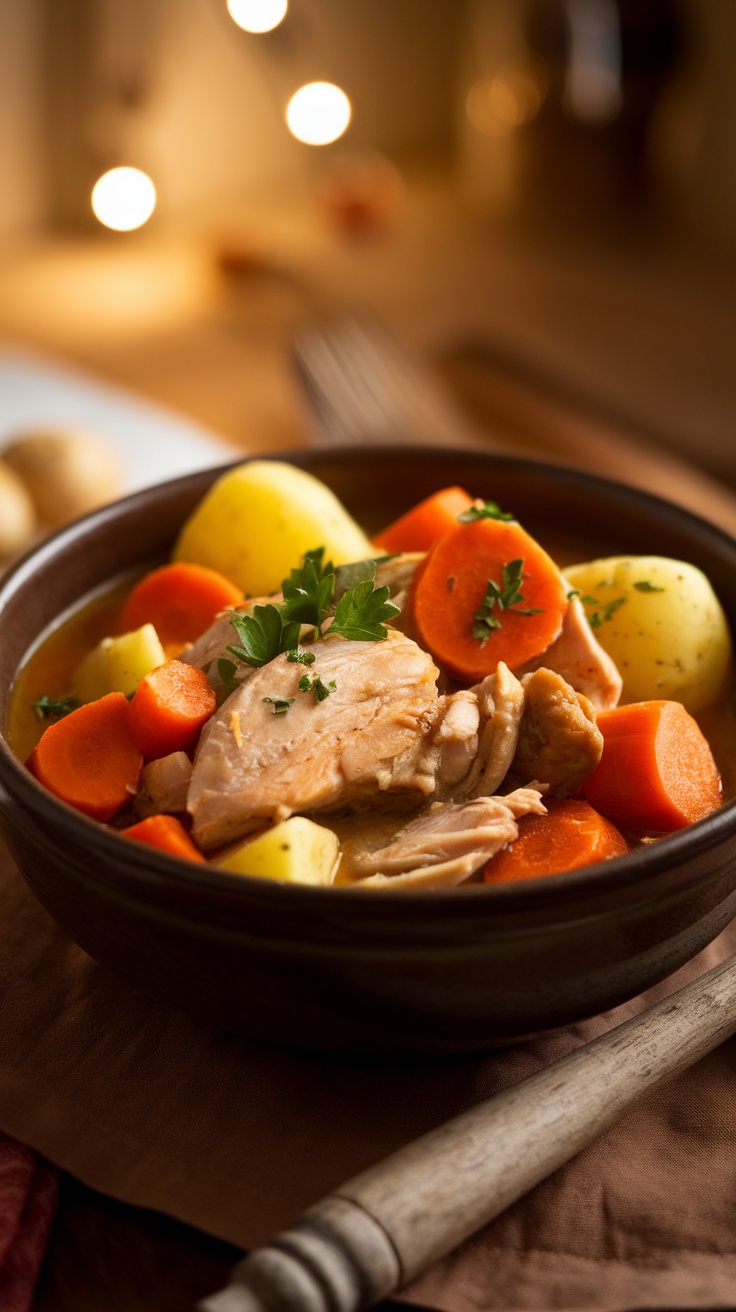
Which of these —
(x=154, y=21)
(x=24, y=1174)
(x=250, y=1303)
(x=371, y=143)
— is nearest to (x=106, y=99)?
(x=154, y=21)

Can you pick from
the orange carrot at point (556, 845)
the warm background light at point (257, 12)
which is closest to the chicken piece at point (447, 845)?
the orange carrot at point (556, 845)

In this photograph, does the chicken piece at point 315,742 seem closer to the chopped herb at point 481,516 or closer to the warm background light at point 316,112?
the chopped herb at point 481,516

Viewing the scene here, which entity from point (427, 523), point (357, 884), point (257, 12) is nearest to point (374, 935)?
point (357, 884)

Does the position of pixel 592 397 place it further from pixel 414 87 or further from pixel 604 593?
pixel 414 87

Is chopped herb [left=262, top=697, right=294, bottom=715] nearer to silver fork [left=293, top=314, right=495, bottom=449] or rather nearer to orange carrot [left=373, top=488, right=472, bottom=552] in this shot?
orange carrot [left=373, top=488, right=472, bottom=552]

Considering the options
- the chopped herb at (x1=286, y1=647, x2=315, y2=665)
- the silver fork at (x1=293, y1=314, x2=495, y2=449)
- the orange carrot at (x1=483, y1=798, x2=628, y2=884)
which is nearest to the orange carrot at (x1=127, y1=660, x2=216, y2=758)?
Result: the chopped herb at (x1=286, y1=647, x2=315, y2=665)

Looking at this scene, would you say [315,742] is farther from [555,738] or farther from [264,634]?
[555,738]
